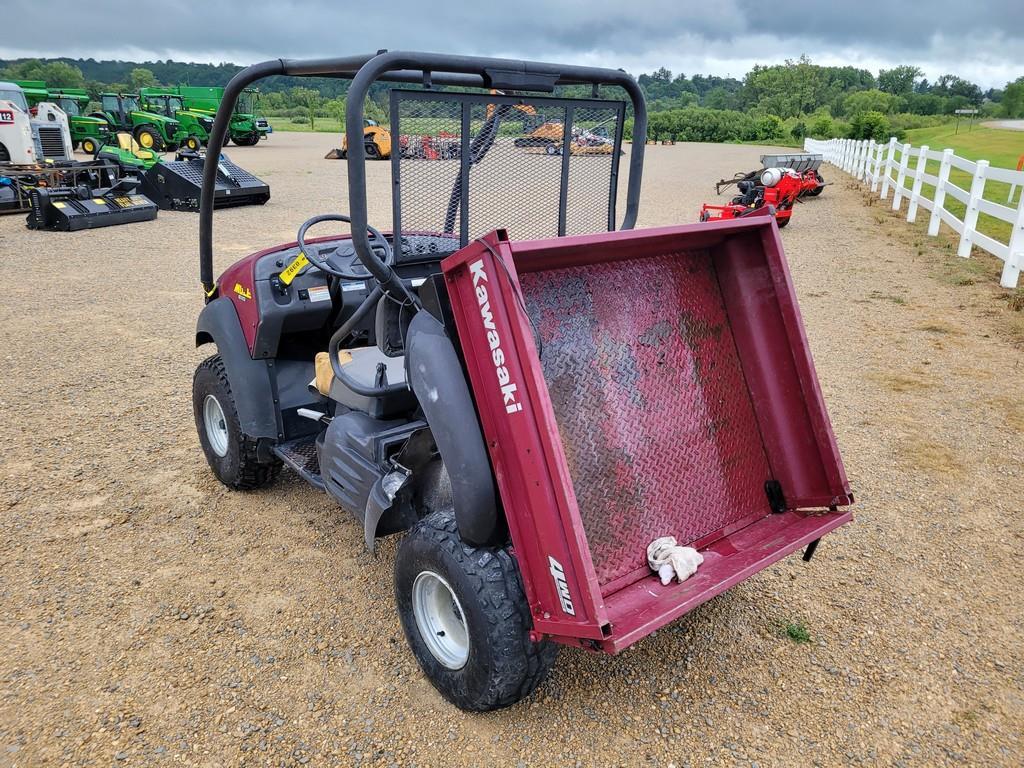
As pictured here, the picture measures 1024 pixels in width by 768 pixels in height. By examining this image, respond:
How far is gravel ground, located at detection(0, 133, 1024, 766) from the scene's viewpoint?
2.33 metres

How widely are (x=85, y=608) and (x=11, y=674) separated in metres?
0.39

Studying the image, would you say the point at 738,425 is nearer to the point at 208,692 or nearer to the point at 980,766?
the point at 980,766

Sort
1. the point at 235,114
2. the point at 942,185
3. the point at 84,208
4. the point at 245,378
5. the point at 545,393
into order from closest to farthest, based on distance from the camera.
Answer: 1. the point at 545,393
2. the point at 245,378
3. the point at 942,185
4. the point at 84,208
5. the point at 235,114

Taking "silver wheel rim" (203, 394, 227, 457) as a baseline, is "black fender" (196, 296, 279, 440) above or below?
above

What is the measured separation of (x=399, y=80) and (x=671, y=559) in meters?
1.78

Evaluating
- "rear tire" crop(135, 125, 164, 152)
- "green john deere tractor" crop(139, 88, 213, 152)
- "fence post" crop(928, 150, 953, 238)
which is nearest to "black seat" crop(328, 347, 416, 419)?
"fence post" crop(928, 150, 953, 238)

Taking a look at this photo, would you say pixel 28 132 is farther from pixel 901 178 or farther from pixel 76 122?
pixel 901 178

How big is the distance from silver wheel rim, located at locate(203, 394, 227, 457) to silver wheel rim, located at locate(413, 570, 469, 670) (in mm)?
1834

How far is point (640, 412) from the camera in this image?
255 centimetres

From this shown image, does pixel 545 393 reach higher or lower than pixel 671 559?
higher

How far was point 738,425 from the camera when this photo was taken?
277 cm

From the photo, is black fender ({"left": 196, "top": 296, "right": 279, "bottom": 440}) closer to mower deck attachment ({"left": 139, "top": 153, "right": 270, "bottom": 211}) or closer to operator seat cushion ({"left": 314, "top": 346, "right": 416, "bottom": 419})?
operator seat cushion ({"left": 314, "top": 346, "right": 416, "bottom": 419})

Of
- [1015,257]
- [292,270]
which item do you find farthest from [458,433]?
[1015,257]

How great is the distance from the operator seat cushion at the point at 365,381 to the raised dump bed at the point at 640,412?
0.65m
